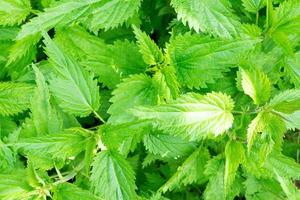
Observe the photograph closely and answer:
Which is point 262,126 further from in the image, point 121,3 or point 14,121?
point 14,121

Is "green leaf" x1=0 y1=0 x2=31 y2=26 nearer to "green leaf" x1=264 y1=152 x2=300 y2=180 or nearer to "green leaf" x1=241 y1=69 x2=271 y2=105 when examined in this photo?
"green leaf" x1=241 y1=69 x2=271 y2=105

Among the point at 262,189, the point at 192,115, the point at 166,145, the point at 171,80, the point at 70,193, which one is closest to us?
the point at 192,115

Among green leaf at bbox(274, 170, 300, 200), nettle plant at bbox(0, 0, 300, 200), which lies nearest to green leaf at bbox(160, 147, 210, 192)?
nettle plant at bbox(0, 0, 300, 200)

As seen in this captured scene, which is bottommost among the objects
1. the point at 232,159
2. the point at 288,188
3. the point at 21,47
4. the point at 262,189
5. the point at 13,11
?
the point at 262,189

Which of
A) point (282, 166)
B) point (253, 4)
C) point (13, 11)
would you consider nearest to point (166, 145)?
point (282, 166)

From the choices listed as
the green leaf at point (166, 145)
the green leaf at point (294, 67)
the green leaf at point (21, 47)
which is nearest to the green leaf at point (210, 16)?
the green leaf at point (294, 67)

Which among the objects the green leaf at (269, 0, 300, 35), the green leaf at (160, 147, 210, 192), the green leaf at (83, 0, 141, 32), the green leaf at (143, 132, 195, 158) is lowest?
the green leaf at (160, 147, 210, 192)

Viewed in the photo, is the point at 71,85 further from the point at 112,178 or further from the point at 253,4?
the point at 253,4
